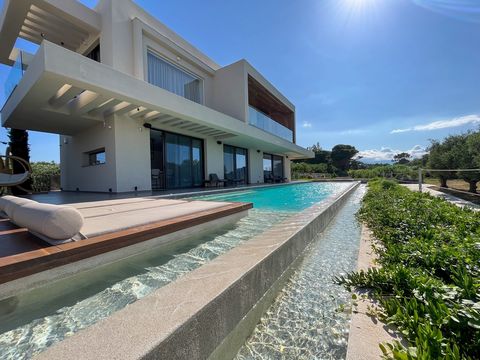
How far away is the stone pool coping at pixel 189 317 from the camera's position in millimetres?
850

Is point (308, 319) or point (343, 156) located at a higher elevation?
point (343, 156)

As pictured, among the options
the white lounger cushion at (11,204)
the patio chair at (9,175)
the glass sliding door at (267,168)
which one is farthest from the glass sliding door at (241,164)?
the white lounger cushion at (11,204)

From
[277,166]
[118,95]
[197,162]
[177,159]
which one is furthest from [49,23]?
[277,166]

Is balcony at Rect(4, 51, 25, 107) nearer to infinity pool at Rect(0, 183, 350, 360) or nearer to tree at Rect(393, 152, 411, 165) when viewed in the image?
infinity pool at Rect(0, 183, 350, 360)

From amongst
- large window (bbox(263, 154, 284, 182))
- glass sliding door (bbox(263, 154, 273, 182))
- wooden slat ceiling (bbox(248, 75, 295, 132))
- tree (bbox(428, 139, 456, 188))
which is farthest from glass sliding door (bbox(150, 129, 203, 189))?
tree (bbox(428, 139, 456, 188))

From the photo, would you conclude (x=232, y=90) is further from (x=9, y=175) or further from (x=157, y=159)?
(x=9, y=175)

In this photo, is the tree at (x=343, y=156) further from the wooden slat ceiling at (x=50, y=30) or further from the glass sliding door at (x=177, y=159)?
the wooden slat ceiling at (x=50, y=30)

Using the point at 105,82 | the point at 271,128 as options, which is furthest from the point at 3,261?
the point at 271,128

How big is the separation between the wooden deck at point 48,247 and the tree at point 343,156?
50946mm

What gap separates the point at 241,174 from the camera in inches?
597

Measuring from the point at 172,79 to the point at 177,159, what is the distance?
3.55 meters

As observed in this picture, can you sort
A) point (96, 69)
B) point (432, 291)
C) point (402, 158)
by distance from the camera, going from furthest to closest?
point (402, 158) < point (96, 69) < point (432, 291)

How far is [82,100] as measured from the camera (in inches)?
267

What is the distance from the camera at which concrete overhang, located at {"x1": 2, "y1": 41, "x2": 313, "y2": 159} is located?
16.4 feet
